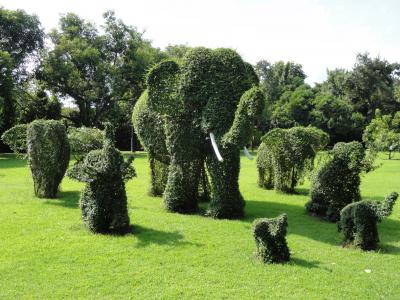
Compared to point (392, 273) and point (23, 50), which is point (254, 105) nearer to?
point (392, 273)

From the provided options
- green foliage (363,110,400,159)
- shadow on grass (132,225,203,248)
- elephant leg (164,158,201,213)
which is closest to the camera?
shadow on grass (132,225,203,248)

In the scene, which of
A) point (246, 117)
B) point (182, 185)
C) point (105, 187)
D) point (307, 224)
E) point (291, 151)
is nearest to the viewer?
point (105, 187)

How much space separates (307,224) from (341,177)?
1655 mm

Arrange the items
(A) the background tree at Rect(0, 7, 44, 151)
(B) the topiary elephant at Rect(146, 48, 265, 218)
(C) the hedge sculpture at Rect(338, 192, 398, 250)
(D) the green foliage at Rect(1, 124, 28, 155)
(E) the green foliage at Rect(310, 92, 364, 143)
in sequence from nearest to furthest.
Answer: (C) the hedge sculpture at Rect(338, 192, 398, 250) < (B) the topiary elephant at Rect(146, 48, 265, 218) < (D) the green foliage at Rect(1, 124, 28, 155) < (A) the background tree at Rect(0, 7, 44, 151) < (E) the green foliage at Rect(310, 92, 364, 143)

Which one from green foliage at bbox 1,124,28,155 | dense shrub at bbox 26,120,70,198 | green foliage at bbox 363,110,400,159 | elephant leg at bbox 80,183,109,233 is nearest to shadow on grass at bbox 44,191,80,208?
dense shrub at bbox 26,120,70,198

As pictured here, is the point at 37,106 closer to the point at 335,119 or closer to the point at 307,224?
the point at 307,224

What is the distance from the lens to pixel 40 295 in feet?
22.0

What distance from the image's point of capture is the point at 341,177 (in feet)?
40.1

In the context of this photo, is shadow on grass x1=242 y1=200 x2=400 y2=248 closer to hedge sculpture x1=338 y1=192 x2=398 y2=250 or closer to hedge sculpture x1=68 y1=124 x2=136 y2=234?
hedge sculpture x1=338 y1=192 x2=398 y2=250

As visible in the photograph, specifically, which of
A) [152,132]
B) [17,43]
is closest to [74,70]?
[17,43]

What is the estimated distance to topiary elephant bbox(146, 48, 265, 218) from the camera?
11.4m

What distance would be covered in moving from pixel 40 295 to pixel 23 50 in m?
34.1

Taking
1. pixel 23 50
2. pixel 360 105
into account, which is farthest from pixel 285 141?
pixel 360 105

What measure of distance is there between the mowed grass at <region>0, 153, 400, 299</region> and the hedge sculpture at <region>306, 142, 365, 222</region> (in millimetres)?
692
